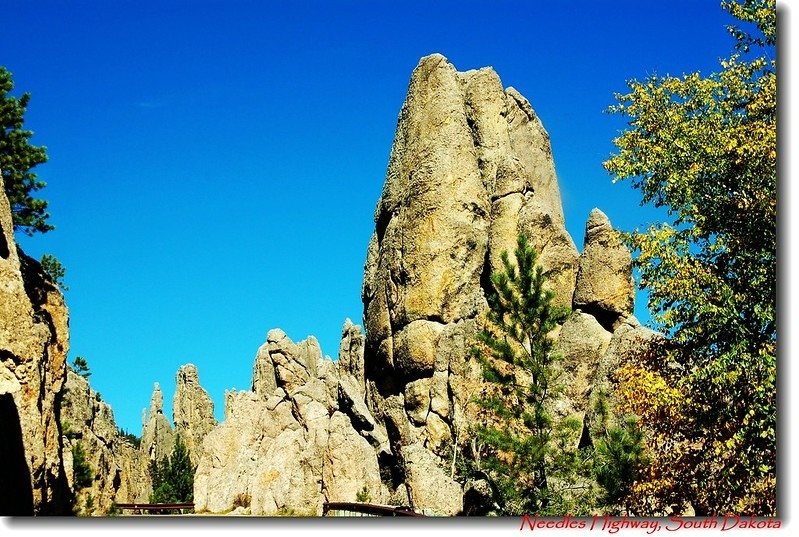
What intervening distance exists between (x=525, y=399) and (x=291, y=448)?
9.06 meters

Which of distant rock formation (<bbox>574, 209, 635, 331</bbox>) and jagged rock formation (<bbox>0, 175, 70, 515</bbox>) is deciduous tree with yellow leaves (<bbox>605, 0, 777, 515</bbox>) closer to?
jagged rock formation (<bbox>0, 175, 70, 515</bbox>)

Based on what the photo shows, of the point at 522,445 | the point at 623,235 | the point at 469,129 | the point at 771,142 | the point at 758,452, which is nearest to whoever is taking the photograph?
the point at 758,452

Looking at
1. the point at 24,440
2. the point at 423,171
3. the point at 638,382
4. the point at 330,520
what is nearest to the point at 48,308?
the point at 24,440

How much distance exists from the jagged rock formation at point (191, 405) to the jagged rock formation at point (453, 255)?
37080 millimetres

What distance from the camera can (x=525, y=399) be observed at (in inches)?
846

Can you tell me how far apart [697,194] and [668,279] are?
1.93 meters

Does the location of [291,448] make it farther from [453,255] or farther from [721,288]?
[721,288]

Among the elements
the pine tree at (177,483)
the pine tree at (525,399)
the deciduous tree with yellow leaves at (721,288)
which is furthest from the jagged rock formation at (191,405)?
the deciduous tree with yellow leaves at (721,288)

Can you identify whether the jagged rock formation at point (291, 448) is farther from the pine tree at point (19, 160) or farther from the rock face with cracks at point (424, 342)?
the pine tree at point (19, 160)

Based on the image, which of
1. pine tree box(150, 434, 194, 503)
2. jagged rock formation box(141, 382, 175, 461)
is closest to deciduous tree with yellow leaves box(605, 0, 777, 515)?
pine tree box(150, 434, 194, 503)

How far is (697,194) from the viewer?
A: 15930 mm

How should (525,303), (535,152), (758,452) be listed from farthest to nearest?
(535,152) < (525,303) < (758,452)

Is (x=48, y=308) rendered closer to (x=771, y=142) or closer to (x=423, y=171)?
(x=771, y=142)

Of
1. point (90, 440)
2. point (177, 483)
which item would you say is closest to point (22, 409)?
point (90, 440)
